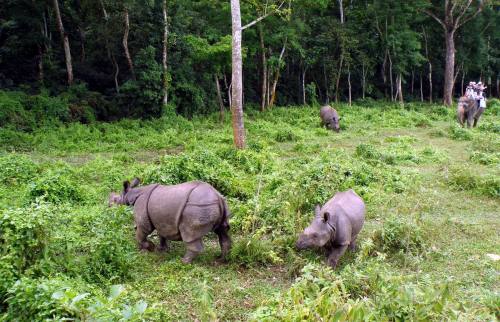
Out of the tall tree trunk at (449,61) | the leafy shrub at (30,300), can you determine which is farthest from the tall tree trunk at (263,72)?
the leafy shrub at (30,300)

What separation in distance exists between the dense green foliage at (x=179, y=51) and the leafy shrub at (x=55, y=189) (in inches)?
362

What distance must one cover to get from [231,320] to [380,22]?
2916 cm

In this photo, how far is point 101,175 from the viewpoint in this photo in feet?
38.8

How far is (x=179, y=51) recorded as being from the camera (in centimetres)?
2273

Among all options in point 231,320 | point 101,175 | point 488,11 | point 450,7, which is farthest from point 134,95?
point 488,11

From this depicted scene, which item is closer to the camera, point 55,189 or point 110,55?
point 55,189

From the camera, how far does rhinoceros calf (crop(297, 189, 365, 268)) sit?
659 cm

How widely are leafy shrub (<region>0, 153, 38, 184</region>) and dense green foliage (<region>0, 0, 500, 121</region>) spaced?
7.08m

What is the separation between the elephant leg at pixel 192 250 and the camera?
672 centimetres

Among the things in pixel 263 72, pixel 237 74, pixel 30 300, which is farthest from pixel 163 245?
pixel 263 72

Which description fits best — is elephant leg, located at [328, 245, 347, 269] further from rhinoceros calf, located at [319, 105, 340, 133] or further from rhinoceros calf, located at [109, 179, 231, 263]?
rhinoceros calf, located at [319, 105, 340, 133]

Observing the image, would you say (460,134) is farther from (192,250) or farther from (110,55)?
(110,55)

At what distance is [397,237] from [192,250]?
9.89 ft

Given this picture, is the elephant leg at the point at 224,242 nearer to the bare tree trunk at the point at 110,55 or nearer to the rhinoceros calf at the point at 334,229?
the rhinoceros calf at the point at 334,229
